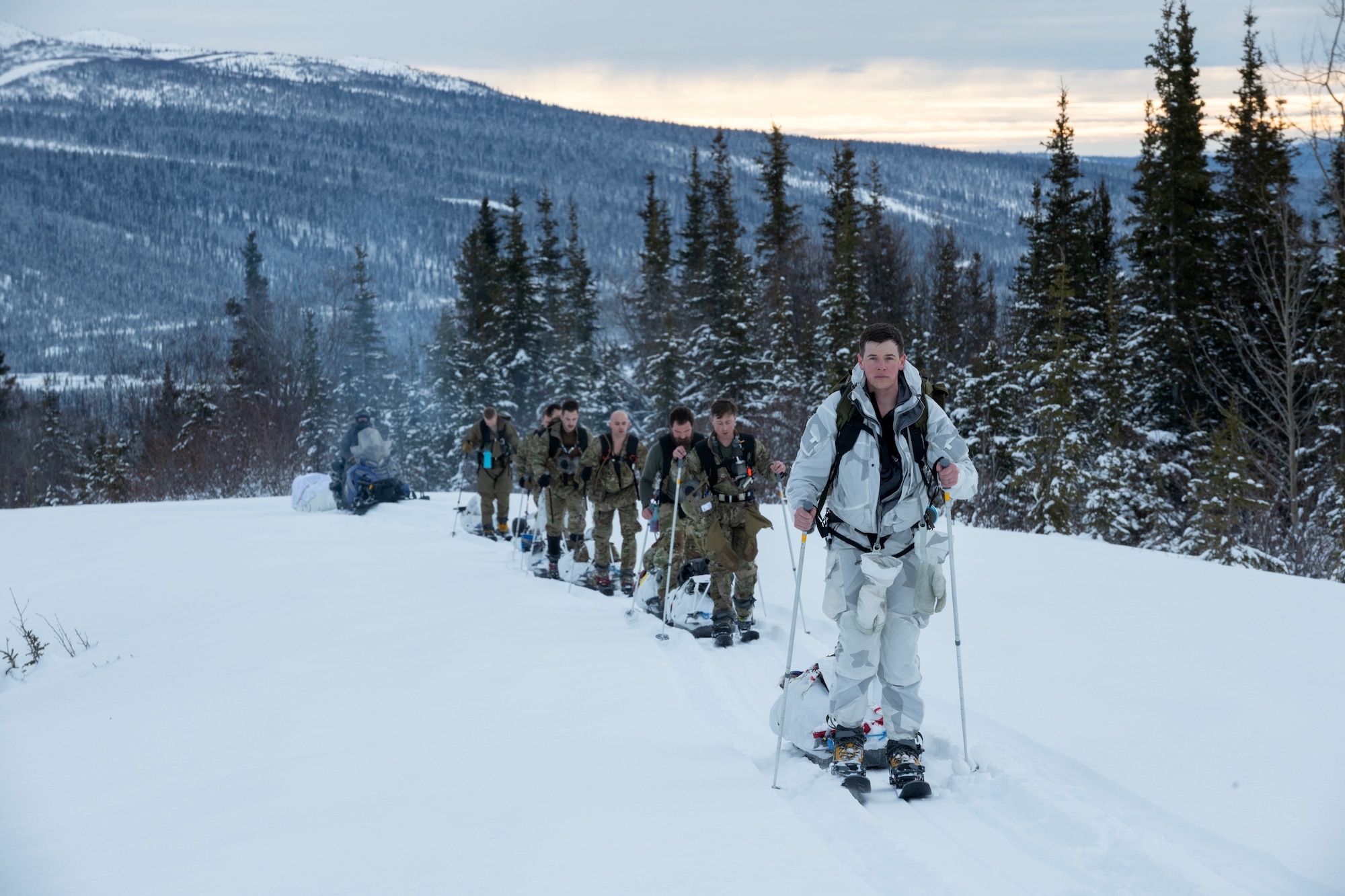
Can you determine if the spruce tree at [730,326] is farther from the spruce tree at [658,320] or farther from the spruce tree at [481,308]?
the spruce tree at [481,308]

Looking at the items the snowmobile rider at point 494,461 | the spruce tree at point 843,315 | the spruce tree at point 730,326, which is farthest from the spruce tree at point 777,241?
the snowmobile rider at point 494,461

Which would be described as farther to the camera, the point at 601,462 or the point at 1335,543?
the point at 1335,543

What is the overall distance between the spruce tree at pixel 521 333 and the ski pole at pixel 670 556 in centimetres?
3667

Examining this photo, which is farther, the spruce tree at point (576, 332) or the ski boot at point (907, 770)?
the spruce tree at point (576, 332)

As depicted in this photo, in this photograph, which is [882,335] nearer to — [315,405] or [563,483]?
[563,483]

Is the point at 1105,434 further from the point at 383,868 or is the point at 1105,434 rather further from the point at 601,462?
the point at 383,868

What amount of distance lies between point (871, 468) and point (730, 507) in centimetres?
375

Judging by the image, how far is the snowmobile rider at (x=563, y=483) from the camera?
11.6 meters

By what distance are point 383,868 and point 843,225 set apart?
4840 cm

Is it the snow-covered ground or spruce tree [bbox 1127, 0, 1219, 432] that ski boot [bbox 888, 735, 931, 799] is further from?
spruce tree [bbox 1127, 0, 1219, 432]

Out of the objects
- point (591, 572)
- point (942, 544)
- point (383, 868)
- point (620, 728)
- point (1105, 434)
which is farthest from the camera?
point (1105, 434)

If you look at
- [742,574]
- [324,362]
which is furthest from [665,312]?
[742,574]

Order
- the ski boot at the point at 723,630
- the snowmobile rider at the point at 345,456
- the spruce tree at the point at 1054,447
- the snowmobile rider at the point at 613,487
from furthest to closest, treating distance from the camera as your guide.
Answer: the spruce tree at the point at 1054,447
the snowmobile rider at the point at 345,456
the snowmobile rider at the point at 613,487
the ski boot at the point at 723,630

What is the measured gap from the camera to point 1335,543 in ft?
61.2
